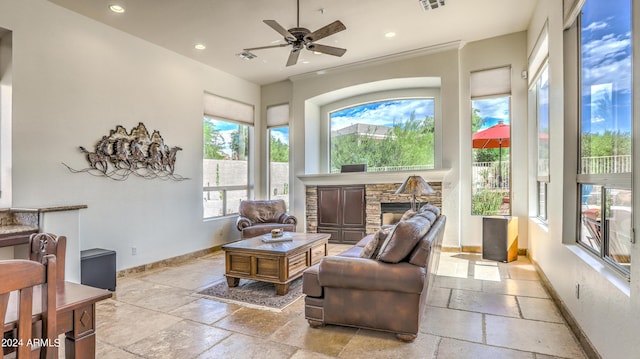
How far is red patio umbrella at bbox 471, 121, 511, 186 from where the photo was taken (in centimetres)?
540

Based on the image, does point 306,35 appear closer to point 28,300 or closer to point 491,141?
point 28,300

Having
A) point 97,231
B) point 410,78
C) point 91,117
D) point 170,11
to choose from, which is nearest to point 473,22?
point 410,78

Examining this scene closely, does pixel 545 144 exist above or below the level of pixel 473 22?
below

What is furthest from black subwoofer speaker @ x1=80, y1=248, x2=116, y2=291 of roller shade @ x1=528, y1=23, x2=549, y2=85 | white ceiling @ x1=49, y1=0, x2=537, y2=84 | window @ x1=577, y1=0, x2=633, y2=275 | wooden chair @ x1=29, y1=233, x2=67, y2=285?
roller shade @ x1=528, y1=23, x2=549, y2=85

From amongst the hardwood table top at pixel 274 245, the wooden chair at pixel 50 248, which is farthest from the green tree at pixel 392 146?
the wooden chair at pixel 50 248

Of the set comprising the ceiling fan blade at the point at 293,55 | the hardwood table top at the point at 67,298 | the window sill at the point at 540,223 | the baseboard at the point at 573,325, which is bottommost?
the baseboard at the point at 573,325

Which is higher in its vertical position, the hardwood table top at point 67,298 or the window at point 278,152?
the window at point 278,152

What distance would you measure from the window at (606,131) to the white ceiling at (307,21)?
201cm

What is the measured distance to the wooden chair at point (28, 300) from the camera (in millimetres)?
1022

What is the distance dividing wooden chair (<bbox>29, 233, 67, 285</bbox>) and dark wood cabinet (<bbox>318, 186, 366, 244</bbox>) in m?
5.29

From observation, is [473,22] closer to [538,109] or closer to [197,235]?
[538,109]

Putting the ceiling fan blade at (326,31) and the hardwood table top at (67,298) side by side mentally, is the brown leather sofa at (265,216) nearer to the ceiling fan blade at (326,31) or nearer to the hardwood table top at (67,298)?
the ceiling fan blade at (326,31)

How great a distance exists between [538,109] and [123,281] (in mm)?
6289

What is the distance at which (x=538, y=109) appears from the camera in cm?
477
